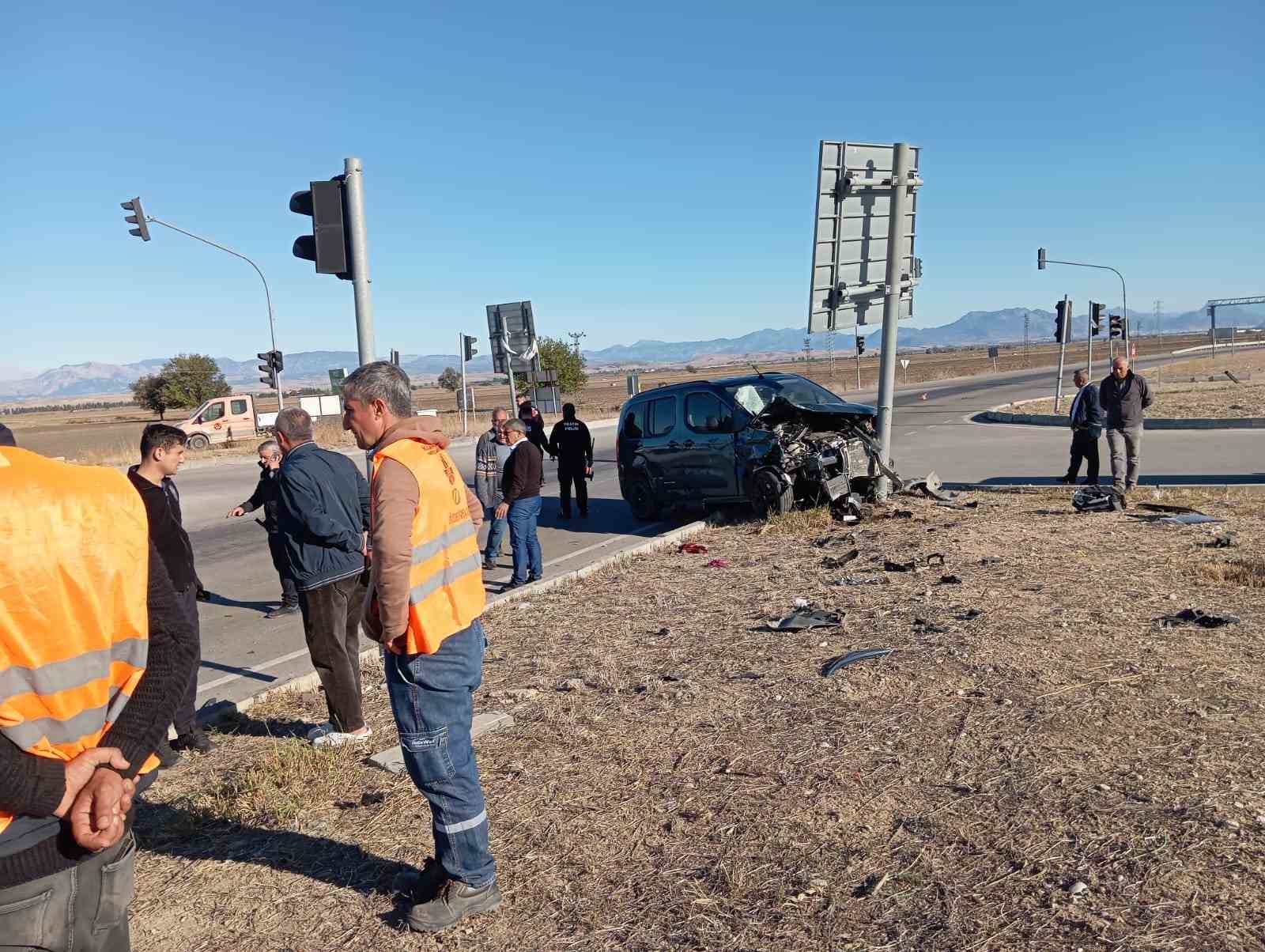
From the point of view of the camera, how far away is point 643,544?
1059cm

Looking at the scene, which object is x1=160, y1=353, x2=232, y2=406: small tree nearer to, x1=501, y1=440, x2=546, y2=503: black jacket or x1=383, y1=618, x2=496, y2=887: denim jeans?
x1=501, y1=440, x2=546, y2=503: black jacket

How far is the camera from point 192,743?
5301 millimetres

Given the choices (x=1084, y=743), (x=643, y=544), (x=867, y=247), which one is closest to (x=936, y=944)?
(x=1084, y=743)

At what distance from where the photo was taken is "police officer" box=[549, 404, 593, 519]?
13.1 meters

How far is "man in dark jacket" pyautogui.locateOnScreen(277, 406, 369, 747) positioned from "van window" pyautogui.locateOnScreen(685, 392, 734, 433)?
7336mm

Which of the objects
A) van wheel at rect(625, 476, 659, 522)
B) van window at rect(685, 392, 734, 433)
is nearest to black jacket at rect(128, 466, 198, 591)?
van window at rect(685, 392, 734, 433)

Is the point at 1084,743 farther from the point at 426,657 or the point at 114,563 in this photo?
the point at 114,563

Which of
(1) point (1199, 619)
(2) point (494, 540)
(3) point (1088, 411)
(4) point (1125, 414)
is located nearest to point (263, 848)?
(1) point (1199, 619)

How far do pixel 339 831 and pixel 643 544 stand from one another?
6682 millimetres

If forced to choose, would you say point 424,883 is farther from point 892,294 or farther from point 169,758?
point 892,294

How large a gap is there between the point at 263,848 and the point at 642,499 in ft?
30.7

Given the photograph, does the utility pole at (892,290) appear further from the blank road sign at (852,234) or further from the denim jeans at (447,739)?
the denim jeans at (447,739)

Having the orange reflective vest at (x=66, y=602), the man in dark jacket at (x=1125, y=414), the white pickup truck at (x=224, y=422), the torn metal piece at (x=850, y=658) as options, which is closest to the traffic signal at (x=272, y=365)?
the white pickup truck at (x=224, y=422)

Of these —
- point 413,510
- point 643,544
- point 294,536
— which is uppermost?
point 413,510
